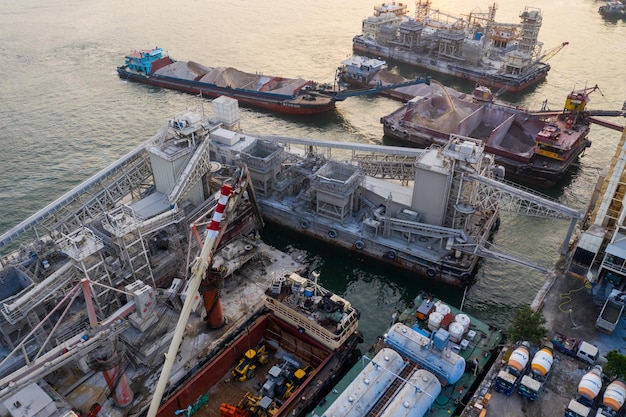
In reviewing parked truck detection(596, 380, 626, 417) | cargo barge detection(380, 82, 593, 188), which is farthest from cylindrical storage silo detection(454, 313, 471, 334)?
cargo barge detection(380, 82, 593, 188)

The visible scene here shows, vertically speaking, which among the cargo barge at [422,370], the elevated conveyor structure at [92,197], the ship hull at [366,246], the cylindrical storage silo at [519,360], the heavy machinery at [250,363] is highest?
the elevated conveyor structure at [92,197]

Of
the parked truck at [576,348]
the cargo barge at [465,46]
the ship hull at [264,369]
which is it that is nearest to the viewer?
the parked truck at [576,348]

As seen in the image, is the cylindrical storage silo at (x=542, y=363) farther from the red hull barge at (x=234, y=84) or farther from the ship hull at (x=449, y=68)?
the ship hull at (x=449, y=68)

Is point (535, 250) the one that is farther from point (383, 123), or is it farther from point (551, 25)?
point (551, 25)

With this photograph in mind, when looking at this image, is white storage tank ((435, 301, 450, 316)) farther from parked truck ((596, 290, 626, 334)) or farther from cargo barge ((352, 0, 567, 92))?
cargo barge ((352, 0, 567, 92))

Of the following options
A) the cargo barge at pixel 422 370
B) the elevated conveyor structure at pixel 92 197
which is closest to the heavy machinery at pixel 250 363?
the cargo barge at pixel 422 370

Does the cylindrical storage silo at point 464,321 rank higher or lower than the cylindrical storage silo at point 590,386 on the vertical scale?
lower
